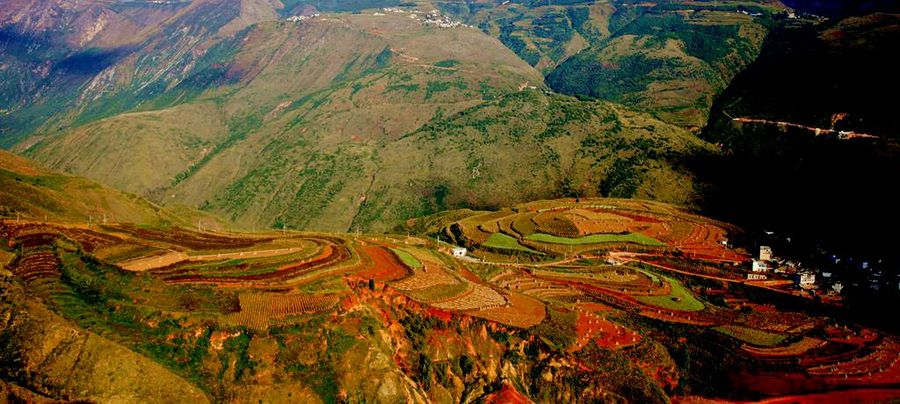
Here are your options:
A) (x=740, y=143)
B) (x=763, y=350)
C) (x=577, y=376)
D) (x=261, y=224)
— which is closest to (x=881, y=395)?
(x=763, y=350)

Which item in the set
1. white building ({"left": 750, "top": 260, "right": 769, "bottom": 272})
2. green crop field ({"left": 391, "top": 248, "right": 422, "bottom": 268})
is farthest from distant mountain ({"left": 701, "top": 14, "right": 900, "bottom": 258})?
green crop field ({"left": 391, "top": 248, "right": 422, "bottom": 268})

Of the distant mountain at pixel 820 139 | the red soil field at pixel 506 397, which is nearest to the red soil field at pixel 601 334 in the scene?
the red soil field at pixel 506 397

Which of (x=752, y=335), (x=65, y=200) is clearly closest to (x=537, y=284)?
(x=752, y=335)

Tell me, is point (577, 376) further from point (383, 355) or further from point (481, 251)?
point (481, 251)

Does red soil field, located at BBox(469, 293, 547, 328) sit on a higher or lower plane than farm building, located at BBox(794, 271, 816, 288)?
higher

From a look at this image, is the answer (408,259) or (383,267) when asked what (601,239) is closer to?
(408,259)

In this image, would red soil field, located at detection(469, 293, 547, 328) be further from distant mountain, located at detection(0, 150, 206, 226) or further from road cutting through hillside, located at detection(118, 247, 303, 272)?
distant mountain, located at detection(0, 150, 206, 226)

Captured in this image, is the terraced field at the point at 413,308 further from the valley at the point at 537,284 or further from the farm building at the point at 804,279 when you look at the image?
the farm building at the point at 804,279
